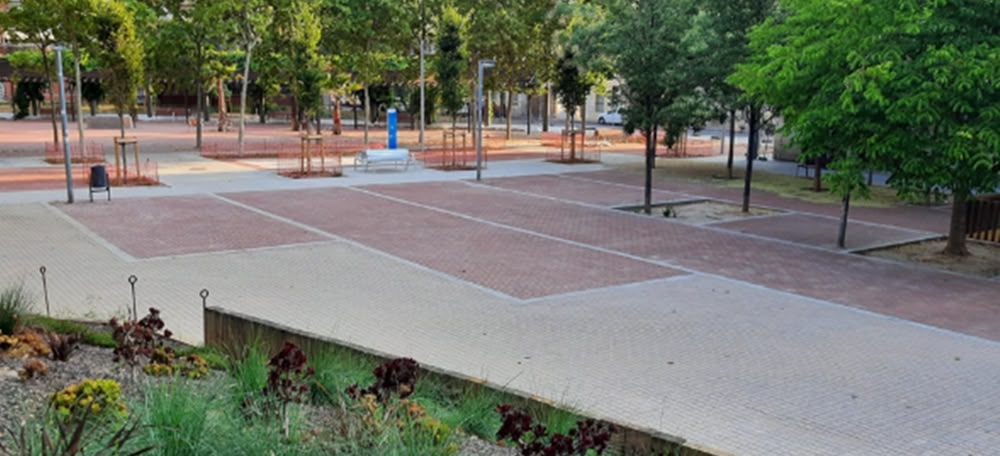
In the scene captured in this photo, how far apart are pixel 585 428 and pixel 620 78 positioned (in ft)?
55.8

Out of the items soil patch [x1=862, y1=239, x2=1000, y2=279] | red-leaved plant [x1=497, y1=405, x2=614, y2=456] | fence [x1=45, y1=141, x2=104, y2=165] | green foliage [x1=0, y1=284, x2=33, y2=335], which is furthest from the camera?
fence [x1=45, y1=141, x2=104, y2=165]

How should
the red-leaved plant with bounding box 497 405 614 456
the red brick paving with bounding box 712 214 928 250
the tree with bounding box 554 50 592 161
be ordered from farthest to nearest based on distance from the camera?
the tree with bounding box 554 50 592 161 < the red brick paving with bounding box 712 214 928 250 < the red-leaved plant with bounding box 497 405 614 456

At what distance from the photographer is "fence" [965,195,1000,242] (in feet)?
53.9

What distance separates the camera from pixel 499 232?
16.3 metres

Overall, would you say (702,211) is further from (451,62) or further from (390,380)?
(390,380)

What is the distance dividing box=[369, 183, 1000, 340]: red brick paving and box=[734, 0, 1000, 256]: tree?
64.2 inches

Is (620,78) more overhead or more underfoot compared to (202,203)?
more overhead

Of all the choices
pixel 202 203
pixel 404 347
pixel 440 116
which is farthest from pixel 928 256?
pixel 440 116

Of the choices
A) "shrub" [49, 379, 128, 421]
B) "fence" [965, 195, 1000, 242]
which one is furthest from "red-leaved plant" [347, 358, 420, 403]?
"fence" [965, 195, 1000, 242]

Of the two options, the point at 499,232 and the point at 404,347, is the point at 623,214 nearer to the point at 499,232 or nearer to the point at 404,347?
the point at 499,232

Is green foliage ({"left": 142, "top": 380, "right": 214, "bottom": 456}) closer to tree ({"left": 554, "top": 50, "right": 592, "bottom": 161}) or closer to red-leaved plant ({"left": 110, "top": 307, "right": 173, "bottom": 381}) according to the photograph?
red-leaved plant ({"left": 110, "top": 307, "right": 173, "bottom": 381})

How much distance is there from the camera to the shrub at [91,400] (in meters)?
4.88

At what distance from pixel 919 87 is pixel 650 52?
691 cm

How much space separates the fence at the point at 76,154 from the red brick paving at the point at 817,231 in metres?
19.2
